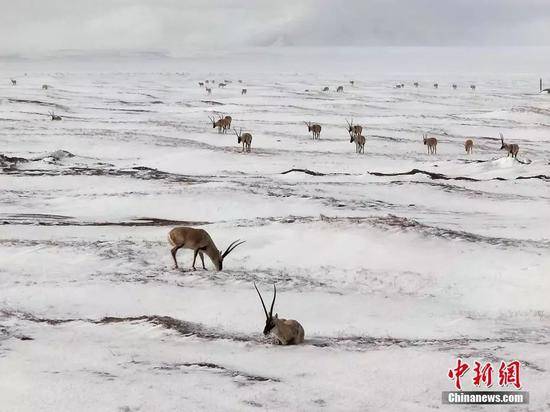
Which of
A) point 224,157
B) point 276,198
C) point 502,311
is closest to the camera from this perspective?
point 502,311

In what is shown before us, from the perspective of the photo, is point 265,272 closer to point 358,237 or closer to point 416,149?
point 358,237

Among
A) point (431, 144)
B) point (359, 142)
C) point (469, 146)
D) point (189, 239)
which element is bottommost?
point (189, 239)

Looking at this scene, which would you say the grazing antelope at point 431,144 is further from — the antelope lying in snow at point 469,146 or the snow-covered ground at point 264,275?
the antelope lying in snow at point 469,146

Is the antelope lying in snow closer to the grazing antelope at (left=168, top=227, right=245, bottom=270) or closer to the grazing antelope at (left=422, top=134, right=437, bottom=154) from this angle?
the grazing antelope at (left=422, top=134, right=437, bottom=154)

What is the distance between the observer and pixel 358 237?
17203 mm

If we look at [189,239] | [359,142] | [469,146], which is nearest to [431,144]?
[469,146]

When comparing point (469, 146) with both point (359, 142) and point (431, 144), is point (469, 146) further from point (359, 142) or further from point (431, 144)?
point (359, 142)

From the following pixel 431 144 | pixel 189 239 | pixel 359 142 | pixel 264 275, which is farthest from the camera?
pixel 431 144

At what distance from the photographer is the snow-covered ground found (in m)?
8.88

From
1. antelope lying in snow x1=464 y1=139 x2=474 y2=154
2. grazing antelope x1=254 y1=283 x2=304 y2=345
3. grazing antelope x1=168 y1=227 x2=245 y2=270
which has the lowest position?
grazing antelope x1=254 y1=283 x2=304 y2=345

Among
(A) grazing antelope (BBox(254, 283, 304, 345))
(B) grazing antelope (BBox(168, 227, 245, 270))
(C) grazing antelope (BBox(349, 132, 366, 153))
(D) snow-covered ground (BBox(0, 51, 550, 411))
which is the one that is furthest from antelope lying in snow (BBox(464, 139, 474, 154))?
(A) grazing antelope (BBox(254, 283, 304, 345))

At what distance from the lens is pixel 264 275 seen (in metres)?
15.3

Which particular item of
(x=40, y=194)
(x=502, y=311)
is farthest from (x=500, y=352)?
(x=40, y=194)

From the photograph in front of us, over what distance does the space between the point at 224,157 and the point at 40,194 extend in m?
10.3
